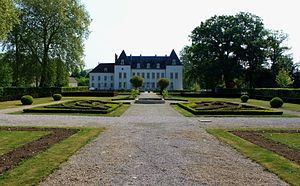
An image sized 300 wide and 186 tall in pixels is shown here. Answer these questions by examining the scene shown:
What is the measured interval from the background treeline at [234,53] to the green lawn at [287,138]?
131 ft

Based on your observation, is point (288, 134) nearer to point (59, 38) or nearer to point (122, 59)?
point (59, 38)

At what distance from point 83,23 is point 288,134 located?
39214 mm

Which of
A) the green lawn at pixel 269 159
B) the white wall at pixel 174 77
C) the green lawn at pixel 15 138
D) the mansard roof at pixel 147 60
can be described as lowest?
the green lawn at pixel 269 159

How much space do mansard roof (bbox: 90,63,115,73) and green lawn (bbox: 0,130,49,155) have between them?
80948 millimetres

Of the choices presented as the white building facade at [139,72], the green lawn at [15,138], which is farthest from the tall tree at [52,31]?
the white building facade at [139,72]

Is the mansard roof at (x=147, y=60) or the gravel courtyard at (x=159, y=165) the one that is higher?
the mansard roof at (x=147, y=60)

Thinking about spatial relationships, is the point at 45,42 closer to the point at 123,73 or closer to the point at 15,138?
the point at 15,138

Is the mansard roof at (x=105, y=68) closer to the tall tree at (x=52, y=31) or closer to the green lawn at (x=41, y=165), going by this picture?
the tall tree at (x=52, y=31)

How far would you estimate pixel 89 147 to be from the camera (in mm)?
8883

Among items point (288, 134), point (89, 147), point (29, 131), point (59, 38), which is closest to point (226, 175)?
point (89, 147)

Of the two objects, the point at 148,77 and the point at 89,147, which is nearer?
the point at 89,147

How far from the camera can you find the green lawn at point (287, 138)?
9570 millimetres

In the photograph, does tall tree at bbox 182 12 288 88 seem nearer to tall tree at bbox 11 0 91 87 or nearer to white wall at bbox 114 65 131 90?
tall tree at bbox 11 0 91 87

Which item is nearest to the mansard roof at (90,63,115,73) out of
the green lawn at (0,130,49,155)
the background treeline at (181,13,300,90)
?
the background treeline at (181,13,300,90)
